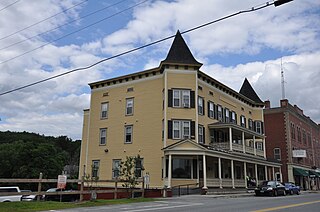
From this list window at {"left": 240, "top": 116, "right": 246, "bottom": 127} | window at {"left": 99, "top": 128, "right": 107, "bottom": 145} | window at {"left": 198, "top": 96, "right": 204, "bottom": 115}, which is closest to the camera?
window at {"left": 198, "top": 96, "right": 204, "bottom": 115}

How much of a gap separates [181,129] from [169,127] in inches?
46.1

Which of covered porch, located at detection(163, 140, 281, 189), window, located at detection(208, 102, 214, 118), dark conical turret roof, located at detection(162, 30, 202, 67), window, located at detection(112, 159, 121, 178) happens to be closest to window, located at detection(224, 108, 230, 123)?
window, located at detection(208, 102, 214, 118)

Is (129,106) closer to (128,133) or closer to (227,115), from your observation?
(128,133)

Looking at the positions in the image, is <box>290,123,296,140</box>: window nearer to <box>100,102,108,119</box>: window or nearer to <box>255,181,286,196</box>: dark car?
<box>255,181,286,196</box>: dark car

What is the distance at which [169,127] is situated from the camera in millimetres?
32406

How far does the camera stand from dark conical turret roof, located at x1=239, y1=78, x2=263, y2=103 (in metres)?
48.3

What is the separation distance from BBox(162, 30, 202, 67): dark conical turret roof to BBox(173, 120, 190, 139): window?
18.5 ft

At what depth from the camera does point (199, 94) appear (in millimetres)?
34875

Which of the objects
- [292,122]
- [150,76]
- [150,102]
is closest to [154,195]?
[150,102]

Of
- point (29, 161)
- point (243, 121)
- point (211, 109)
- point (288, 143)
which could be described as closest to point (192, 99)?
point (211, 109)

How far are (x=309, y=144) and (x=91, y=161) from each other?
4435 centimetres

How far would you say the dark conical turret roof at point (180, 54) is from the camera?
33.6m

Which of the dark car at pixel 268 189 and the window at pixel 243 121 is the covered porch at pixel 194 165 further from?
the window at pixel 243 121

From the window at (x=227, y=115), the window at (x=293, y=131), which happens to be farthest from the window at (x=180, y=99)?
the window at (x=293, y=131)
